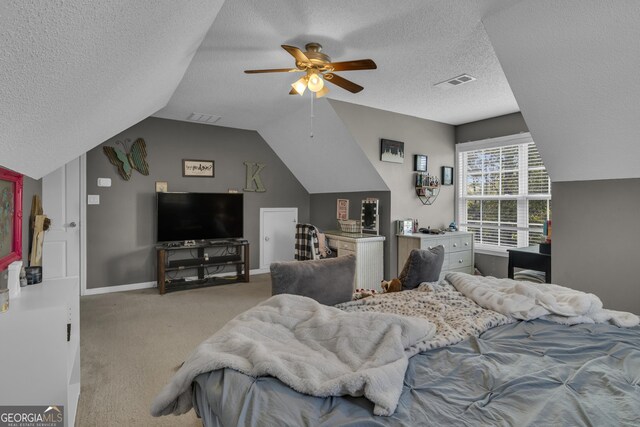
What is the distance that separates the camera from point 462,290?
6.95 feet

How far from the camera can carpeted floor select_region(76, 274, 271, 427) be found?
2.04 m

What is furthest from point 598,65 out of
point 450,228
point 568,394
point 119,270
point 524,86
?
point 119,270

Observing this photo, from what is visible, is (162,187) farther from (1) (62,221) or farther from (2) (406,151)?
(2) (406,151)

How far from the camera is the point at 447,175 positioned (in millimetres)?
5277

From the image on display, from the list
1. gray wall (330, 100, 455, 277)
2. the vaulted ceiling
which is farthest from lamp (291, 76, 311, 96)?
gray wall (330, 100, 455, 277)

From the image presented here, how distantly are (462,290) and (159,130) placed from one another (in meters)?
4.55

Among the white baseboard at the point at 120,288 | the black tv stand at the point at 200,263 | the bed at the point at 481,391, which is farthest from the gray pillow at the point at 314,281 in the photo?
the white baseboard at the point at 120,288

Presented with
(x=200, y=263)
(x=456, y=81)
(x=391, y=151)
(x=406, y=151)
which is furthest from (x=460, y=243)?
(x=200, y=263)

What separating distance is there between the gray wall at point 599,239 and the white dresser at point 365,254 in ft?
6.75

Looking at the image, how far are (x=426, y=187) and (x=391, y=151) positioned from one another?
79cm

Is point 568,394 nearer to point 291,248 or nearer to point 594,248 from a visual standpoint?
point 594,248

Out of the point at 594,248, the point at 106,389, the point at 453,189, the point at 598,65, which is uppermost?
the point at 598,65

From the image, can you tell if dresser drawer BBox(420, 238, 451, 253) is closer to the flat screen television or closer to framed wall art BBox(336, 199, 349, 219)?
framed wall art BBox(336, 199, 349, 219)

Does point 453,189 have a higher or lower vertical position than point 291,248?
higher
